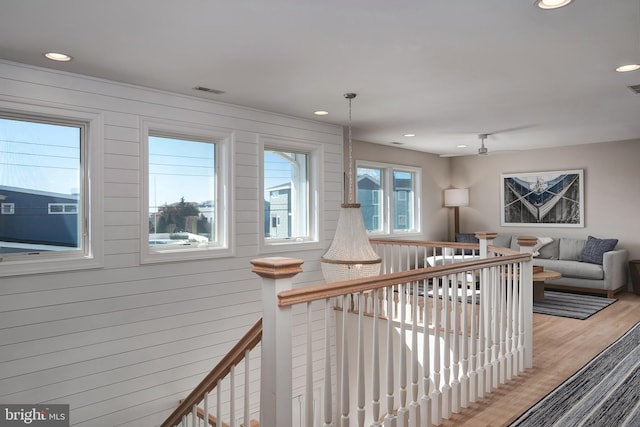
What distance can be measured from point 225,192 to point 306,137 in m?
1.35

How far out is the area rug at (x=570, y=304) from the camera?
5648 mm

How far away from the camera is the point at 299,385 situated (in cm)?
498

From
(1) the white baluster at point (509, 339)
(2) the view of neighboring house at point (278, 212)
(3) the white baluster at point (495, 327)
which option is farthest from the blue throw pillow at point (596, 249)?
(2) the view of neighboring house at point (278, 212)

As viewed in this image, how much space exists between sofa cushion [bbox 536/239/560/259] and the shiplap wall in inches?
207

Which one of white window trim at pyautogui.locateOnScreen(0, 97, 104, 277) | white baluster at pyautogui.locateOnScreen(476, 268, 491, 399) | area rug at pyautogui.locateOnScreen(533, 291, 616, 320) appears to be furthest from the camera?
area rug at pyautogui.locateOnScreen(533, 291, 616, 320)

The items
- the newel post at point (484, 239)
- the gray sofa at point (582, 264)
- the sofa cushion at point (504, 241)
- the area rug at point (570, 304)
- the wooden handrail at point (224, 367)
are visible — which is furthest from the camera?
the sofa cushion at point (504, 241)

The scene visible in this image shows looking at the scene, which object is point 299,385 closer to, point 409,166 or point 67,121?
point 67,121

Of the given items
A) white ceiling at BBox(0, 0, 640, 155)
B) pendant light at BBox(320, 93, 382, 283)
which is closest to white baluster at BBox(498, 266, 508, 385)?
pendant light at BBox(320, 93, 382, 283)

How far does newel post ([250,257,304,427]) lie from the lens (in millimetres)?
1864

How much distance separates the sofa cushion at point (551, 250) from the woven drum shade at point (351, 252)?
467 centimetres

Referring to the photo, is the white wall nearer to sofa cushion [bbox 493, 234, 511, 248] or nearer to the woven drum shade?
sofa cushion [bbox 493, 234, 511, 248]

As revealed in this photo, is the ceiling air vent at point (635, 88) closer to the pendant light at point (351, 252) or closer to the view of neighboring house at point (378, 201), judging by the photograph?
the pendant light at point (351, 252)

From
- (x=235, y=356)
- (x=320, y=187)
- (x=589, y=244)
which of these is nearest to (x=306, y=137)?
(x=320, y=187)

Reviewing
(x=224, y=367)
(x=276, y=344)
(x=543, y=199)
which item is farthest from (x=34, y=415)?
(x=543, y=199)
